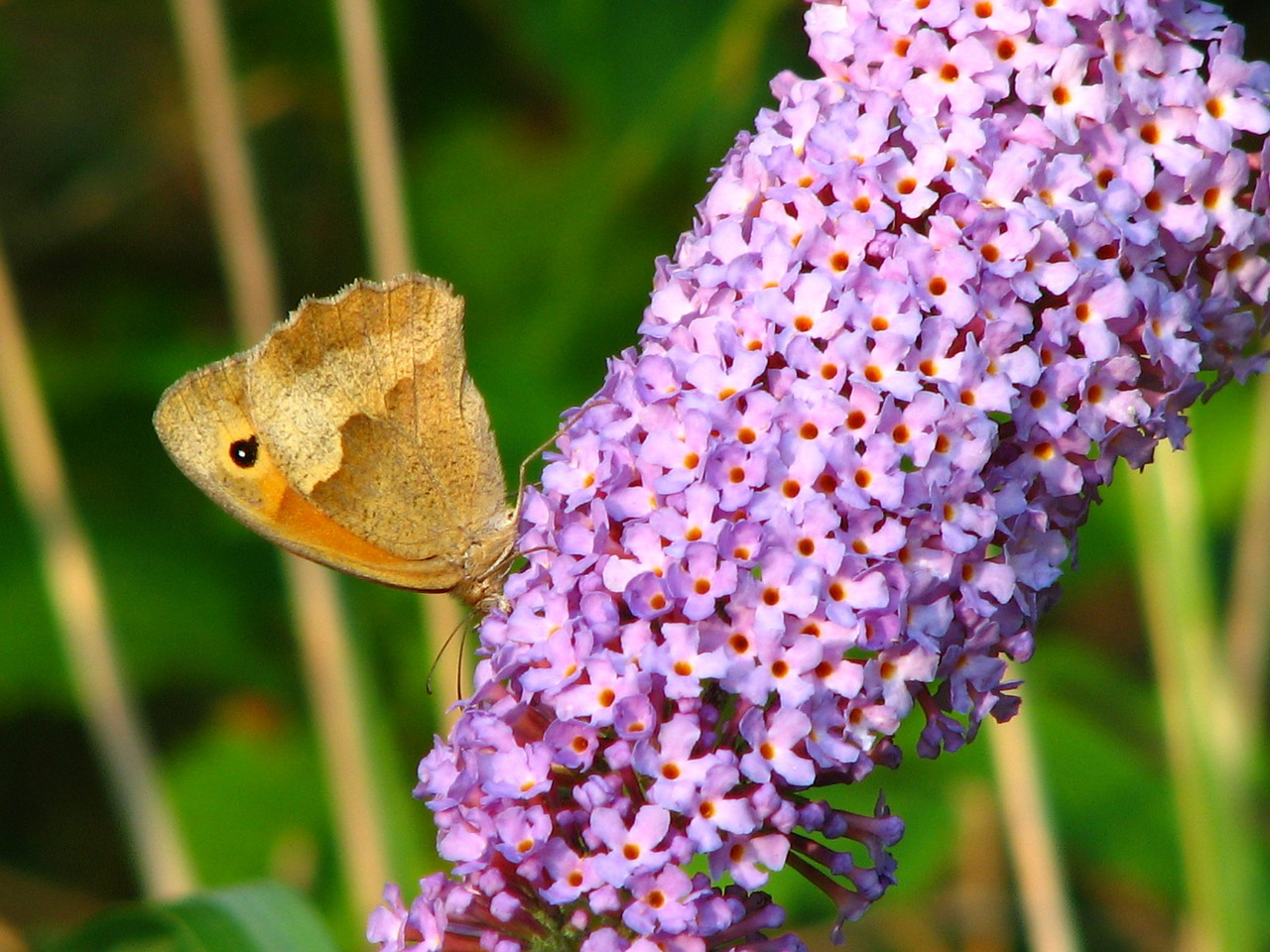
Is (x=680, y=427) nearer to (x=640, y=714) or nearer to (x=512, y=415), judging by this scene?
(x=640, y=714)

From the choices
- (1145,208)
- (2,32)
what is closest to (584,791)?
(1145,208)

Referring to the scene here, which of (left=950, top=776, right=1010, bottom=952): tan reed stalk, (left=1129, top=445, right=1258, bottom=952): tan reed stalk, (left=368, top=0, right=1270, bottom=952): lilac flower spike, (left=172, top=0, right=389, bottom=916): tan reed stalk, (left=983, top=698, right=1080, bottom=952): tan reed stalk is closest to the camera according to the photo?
(left=368, top=0, right=1270, bottom=952): lilac flower spike

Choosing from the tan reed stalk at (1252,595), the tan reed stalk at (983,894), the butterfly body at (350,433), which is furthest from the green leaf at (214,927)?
the tan reed stalk at (1252,595)

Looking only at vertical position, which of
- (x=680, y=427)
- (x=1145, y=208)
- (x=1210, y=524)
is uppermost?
(x=1210, y=524)

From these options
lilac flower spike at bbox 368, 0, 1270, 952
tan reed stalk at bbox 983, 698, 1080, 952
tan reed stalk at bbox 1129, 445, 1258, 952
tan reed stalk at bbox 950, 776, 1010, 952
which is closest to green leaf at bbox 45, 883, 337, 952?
lilac flower spike at bbox 368, 0, 1270, 952

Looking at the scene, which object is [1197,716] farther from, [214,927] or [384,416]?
[214,927]

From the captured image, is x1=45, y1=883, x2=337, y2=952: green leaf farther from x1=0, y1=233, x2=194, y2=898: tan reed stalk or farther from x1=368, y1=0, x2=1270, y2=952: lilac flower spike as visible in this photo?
x1=0, y1=233, x2=194, y2=898: tan reed stalk
